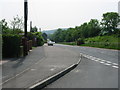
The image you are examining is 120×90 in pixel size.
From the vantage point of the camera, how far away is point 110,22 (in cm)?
8931

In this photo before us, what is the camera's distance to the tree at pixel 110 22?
290ft

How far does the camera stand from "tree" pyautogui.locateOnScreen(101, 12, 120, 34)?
88.2 meters

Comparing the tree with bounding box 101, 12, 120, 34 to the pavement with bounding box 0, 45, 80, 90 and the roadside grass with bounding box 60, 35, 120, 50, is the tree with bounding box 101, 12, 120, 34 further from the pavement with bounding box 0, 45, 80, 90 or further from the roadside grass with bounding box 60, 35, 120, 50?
the pavement with bounding box 0, 45, 80, 90

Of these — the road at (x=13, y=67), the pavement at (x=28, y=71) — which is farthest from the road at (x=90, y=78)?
the road at (x=13, y=67)

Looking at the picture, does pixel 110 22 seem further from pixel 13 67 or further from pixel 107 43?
pixel 13 67

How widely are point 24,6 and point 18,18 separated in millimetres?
32194

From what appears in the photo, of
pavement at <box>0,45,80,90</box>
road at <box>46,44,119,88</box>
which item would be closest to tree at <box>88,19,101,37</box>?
pavement at <box>0,45,80,90</box>

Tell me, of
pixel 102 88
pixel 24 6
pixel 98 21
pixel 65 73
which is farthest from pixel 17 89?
pixel 98 21

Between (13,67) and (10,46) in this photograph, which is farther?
(10,46)

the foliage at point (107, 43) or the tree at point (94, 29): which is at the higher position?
the tree at point (94, 29)

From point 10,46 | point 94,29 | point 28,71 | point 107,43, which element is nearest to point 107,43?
point 107,43

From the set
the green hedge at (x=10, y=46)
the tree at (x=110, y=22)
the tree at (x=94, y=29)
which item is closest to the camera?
the green hedge at (x=10, y=46)

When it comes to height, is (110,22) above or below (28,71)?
above

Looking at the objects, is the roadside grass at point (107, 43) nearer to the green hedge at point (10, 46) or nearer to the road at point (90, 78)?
the green hedge at point (10, 46)
